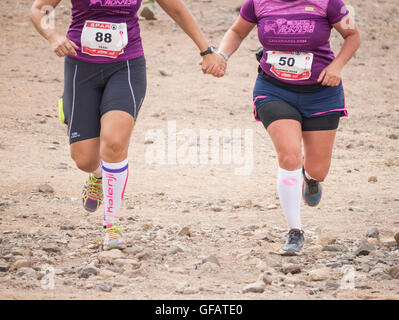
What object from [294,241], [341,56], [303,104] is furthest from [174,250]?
[341,56]

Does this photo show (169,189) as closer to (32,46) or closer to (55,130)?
(55,130)

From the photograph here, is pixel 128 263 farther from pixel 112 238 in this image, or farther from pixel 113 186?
pixel 113 186

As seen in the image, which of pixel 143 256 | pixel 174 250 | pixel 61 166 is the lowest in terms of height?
pixel 61 166

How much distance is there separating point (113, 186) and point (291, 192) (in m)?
1.31

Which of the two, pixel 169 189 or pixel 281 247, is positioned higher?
pixel 281 247

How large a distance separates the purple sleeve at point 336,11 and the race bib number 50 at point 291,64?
32 centimetres

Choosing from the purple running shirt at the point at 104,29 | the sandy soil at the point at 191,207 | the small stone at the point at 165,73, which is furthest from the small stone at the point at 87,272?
the small stone at the point at 165,73

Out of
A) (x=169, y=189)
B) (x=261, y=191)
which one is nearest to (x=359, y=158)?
(x=261, y=191)

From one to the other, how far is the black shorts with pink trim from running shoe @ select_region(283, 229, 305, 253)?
0.81 metres

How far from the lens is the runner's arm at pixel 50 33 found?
508 cm

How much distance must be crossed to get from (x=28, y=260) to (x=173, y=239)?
129 centimetres

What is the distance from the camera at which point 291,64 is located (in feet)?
18.1

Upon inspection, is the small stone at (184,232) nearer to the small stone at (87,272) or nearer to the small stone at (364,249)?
the small stone at (87,272)

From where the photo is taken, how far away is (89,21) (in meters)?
5.32
